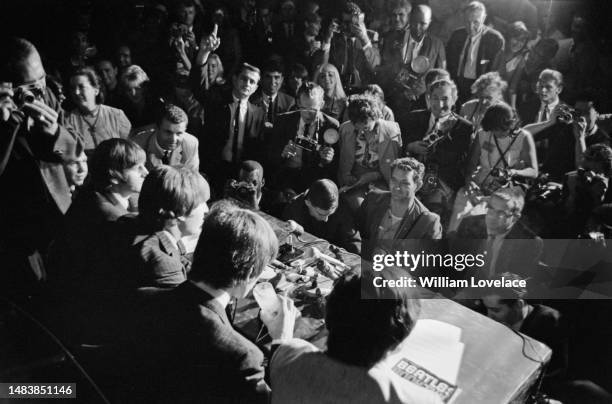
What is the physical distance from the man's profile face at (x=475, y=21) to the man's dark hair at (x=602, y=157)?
1674mm

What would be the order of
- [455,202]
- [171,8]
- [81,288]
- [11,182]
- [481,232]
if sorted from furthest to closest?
[171,8]
[455,202]
[481,232]
[11,182]
[81,288]

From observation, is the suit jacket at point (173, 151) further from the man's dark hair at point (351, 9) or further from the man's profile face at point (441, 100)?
the man's dark hair at point (351, 9)

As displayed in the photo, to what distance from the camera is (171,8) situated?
16.3 ft

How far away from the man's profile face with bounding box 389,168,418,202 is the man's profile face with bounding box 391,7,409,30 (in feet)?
7.24

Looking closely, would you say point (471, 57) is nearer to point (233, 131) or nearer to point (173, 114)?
point (233, 131)

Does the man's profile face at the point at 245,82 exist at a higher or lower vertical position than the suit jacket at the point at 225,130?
higher

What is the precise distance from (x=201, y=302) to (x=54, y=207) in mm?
1782

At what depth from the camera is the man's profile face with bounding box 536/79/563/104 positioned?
3781 millimetres

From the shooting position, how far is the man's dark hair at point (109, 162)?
224 cm

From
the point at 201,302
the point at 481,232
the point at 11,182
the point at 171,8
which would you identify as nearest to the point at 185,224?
the point at 201,302

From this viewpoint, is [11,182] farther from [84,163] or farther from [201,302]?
[201,302]

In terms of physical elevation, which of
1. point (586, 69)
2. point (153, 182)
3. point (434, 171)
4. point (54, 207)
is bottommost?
point (54, 207)

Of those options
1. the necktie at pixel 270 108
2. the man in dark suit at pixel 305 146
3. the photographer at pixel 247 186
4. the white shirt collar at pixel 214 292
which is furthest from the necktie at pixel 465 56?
the white shirt collar at pixel 214 292

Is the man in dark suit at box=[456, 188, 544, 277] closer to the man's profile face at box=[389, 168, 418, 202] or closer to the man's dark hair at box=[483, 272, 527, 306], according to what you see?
the man's dark hair at box=[483, 272, 527, 306]
